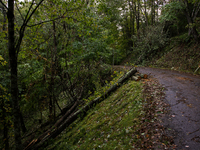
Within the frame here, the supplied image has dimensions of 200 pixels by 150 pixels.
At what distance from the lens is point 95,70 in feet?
38.3

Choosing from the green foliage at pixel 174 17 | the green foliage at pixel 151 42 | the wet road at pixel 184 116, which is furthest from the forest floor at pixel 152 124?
the green foliage at pixel 151 42

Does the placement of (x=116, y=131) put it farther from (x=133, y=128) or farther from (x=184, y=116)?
(x=184, y=116)

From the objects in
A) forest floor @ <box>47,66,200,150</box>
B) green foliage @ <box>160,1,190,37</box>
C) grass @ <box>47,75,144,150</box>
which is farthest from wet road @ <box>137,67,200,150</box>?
green foliage @ <box>160,1,190,37</box>

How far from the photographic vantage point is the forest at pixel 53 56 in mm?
4430

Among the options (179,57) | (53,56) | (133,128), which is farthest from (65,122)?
(179,57)

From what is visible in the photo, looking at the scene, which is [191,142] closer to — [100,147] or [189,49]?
[100,147]

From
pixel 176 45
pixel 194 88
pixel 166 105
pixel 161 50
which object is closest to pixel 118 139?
pixel 166 105

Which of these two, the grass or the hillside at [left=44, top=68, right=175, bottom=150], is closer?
the hillside at [left=44, top=68, right=175, bottom=150]

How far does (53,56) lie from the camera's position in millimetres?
9102

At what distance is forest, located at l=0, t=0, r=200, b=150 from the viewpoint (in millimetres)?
4430

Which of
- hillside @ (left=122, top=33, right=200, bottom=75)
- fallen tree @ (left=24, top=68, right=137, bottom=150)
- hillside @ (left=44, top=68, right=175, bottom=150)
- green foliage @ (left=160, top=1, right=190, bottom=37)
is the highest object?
green foliage @ (left=160, top=1, right=190, bottom=37)

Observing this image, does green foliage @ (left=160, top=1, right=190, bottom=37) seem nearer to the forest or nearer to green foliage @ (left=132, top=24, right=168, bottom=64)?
the forest

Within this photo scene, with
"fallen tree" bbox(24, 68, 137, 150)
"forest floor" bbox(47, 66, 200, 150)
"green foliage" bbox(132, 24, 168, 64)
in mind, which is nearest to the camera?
"forest floor" bbox(47, 66, 200, 150)

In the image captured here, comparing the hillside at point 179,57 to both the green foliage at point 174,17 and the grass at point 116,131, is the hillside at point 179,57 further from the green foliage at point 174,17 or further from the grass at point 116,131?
the grass at point 116,131
